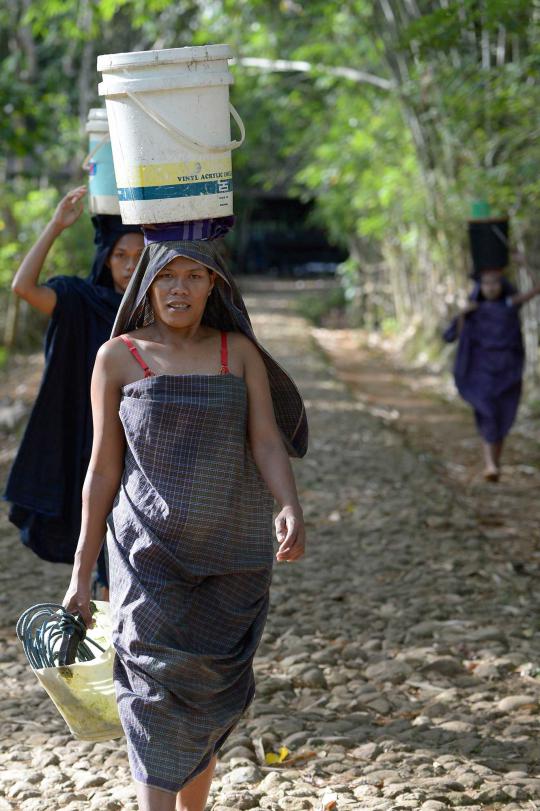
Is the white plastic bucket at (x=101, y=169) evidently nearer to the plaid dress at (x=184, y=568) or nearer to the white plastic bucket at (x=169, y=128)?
the white plastic bucket at (x=169, y=128)

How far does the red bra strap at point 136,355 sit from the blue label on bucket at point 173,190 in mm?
389

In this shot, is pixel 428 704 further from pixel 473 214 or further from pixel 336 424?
pixel 336 424

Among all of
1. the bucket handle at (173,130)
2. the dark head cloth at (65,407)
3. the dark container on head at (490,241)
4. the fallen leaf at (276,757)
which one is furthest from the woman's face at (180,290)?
the dark container on head at (490,241)

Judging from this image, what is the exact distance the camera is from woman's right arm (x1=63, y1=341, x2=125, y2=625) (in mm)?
3250

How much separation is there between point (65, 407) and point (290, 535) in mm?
1702

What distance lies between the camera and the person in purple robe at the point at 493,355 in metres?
9.29

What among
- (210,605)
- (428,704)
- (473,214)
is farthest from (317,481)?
(210,605)

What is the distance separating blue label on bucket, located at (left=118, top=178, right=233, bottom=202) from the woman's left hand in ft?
2.96

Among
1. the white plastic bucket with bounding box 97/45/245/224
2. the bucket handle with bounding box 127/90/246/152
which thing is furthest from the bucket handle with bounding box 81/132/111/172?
the bucket handle with bounding box 127/90/246/152

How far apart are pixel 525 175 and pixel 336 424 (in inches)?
147

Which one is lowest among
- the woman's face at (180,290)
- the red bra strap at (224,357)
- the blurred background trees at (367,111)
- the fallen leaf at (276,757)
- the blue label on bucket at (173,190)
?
the fallen leaf at (276,757)

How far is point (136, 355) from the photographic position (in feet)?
10.7

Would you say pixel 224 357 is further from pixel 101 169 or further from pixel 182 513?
pixel 101 169

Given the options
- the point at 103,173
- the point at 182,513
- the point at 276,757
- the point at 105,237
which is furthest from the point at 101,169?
the point at 276,757
